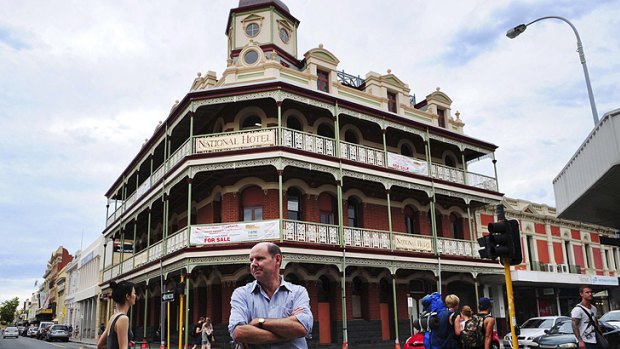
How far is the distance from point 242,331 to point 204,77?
2398 cm

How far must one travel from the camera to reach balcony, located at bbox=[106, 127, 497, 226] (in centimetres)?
2089

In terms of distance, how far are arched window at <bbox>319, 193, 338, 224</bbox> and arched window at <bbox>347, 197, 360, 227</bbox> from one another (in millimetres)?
952

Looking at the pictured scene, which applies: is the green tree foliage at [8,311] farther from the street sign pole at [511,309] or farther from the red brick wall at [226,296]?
the street sign pole at [511,309]

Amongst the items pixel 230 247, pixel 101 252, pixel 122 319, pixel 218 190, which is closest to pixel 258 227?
pixel 230 247

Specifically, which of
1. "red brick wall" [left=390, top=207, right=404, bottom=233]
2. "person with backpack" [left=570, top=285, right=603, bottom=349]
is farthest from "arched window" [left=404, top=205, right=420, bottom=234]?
"person with backpack" [left=570, top=285, right=603, bottom=349]

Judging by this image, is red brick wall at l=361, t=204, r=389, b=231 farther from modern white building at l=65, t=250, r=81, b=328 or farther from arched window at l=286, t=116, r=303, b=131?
modern white building at l=65, t=250, r=81, b=328

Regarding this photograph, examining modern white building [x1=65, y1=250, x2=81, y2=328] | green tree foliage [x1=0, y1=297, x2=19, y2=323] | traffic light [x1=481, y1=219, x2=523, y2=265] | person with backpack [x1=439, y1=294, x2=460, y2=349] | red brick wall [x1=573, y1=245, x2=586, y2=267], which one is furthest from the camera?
green tree foliage [x1=0, y1=297, x2=19, y2=323]

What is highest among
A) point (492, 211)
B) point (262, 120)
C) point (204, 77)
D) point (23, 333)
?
point (204, 77)

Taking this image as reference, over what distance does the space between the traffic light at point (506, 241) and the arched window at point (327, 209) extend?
1493 centimetres

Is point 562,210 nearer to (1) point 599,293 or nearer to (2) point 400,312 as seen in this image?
(2) point 400,312

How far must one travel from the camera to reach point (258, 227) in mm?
19672

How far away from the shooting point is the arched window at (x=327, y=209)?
927 inches

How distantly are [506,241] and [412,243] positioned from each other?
49.9 feet

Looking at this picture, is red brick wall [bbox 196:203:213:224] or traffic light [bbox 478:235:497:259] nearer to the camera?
traffic light [bbox 478:235:497:259]
